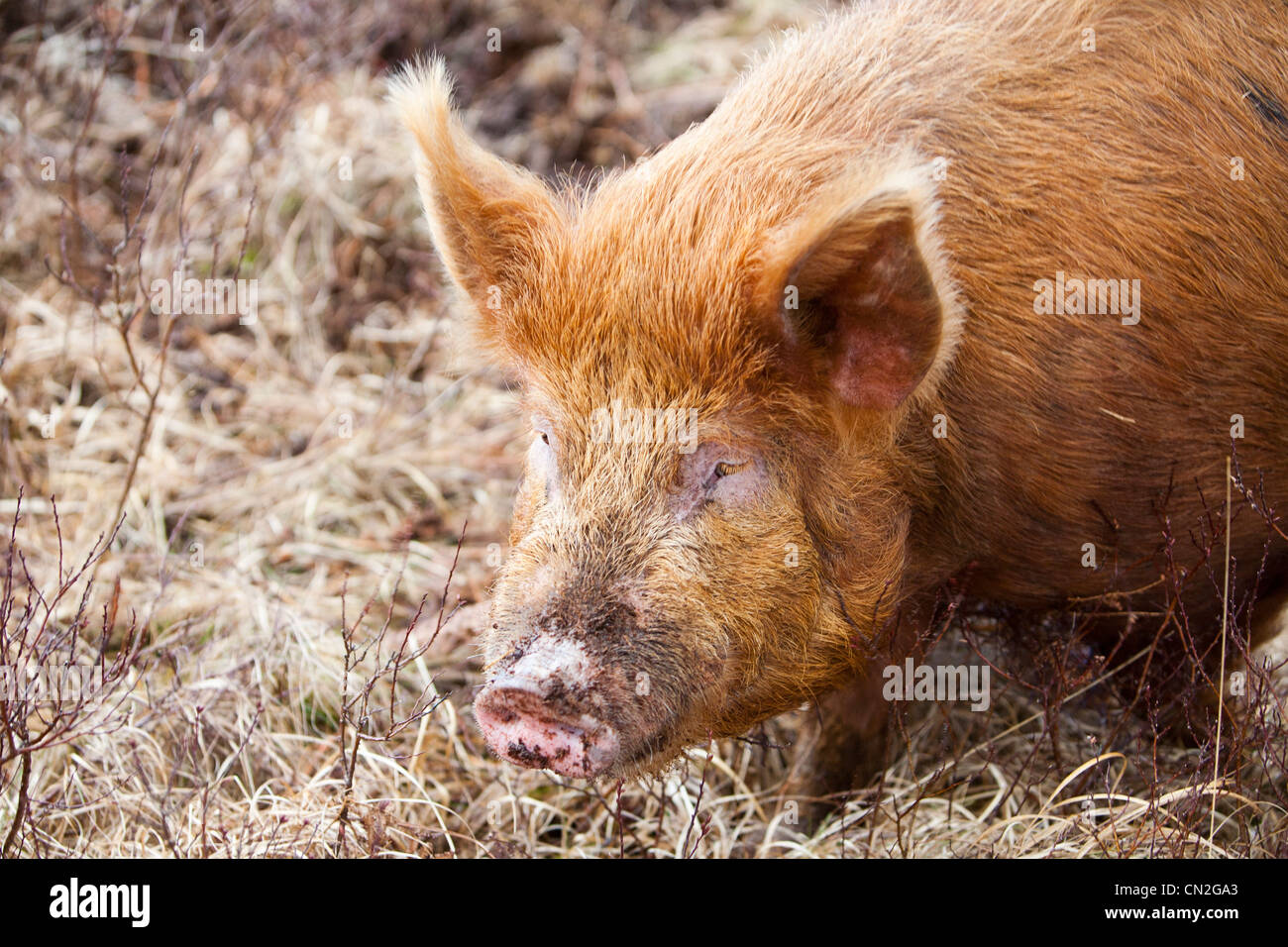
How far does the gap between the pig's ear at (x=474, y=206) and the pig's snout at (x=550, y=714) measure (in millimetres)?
1146

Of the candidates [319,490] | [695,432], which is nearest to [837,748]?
[695,432]

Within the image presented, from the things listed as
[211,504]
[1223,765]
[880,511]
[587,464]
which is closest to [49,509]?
[211,504]

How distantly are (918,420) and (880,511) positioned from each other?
27cm

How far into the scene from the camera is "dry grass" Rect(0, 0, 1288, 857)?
4.11 m

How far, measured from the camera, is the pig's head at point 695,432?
3.07 m

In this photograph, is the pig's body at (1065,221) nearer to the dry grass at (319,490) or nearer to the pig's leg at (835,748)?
the dry grass at (319,490)

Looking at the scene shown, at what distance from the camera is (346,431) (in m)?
6.24

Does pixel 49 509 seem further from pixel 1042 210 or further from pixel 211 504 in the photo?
pixel 1042 210
